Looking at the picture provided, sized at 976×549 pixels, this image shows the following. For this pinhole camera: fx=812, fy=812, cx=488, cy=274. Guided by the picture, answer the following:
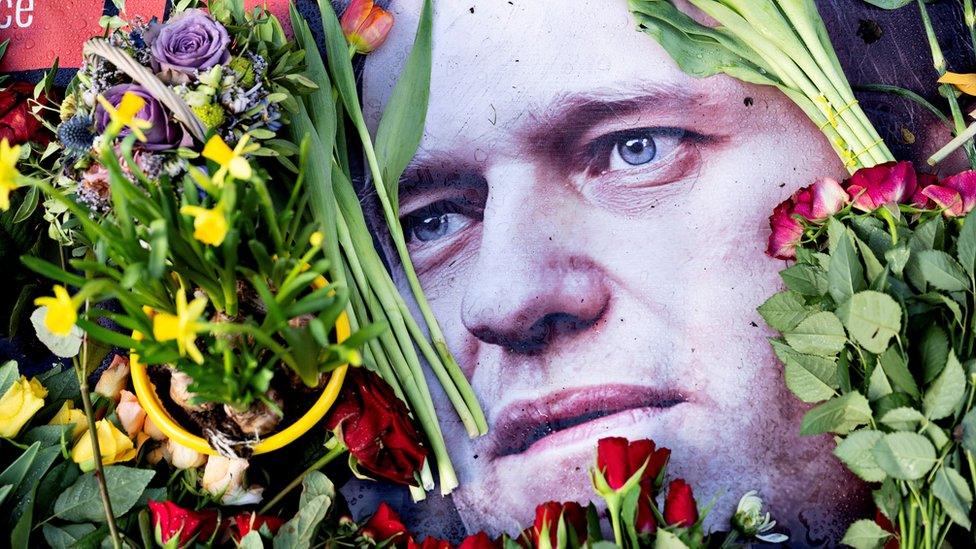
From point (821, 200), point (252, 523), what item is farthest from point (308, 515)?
point (821, 200)

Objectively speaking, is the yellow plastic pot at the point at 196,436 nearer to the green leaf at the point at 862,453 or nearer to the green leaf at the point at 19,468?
the green leaf at the point at 19,468

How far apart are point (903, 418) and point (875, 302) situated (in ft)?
0.35

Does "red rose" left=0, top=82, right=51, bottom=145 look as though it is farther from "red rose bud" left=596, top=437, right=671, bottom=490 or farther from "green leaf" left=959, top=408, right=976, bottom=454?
"green leaf" left=959, top=408, right=976, bottom=454

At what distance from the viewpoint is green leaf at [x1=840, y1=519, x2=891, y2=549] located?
2.55 ft

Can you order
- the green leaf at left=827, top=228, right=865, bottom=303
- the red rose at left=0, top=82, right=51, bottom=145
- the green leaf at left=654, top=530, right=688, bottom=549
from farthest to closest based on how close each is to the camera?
1. the red rose at left=0, top=82, right=51, bottom=145
2. the green leaf at left=827, top=228, right=865, bottom=303
3. the green leaf at left=654, top=530, right=688, bottom=549

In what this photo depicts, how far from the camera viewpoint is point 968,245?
0.77 metres

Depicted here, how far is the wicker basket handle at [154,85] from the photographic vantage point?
0.72 m

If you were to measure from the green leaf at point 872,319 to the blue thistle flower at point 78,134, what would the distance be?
0.74m

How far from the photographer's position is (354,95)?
95 cm

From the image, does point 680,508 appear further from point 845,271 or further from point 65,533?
point 65,533

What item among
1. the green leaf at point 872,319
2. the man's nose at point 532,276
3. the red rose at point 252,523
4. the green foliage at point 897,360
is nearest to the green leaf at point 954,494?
the green foliage at point 897,360

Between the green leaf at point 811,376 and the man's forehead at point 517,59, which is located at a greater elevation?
the man's forehead at point 517,59

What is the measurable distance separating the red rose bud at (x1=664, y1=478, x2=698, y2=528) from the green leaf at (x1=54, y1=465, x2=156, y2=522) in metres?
0.50

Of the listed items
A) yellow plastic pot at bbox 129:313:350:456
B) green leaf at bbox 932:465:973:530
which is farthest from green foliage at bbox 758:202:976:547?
yellow plastic pot at bbox 129:313:350:456
